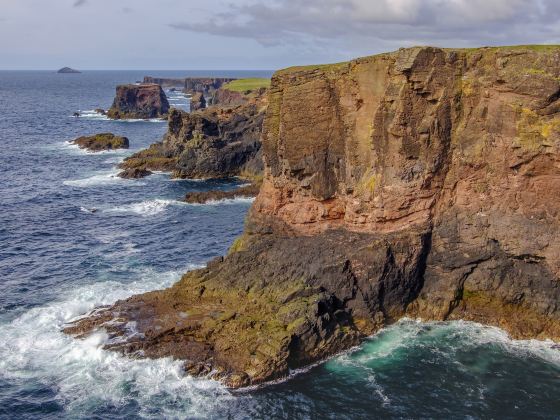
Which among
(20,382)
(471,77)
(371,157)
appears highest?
(471,77)

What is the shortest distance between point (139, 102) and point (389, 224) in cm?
14180

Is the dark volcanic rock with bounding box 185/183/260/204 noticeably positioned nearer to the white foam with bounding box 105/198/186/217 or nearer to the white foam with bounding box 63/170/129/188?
the white foam with bounding box 105/198/186/217

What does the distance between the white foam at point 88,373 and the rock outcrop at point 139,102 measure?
131 meters

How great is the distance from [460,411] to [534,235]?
13.6 meters

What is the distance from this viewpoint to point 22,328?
132ft

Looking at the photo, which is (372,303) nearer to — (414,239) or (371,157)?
(414,239)

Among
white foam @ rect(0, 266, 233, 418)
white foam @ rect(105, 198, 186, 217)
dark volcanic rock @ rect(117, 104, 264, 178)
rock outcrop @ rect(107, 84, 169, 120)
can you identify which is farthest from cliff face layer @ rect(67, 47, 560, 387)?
rock outcrop @ rect(107, 84, 169, 120)

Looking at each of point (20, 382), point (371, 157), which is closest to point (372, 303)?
point (371, 157)

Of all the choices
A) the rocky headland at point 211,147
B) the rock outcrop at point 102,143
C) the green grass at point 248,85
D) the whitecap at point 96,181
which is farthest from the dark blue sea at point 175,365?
the green grass at point 248,85

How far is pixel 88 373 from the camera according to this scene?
34531 millimetres

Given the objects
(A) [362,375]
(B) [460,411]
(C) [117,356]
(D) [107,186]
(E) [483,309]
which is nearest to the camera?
(B) [460,411]

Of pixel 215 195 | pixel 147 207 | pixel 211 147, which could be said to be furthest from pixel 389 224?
pixel 211 147

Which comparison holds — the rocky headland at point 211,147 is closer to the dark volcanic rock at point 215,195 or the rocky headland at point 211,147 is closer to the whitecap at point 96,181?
the whitecap at point 96,181

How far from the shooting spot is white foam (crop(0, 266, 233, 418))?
31500 mm
